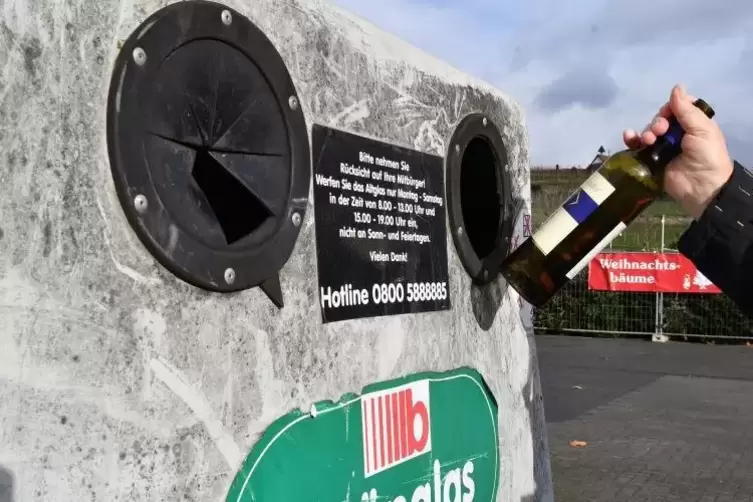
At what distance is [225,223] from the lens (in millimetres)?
1543

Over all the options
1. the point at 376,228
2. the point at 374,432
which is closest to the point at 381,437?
the point at 374,432

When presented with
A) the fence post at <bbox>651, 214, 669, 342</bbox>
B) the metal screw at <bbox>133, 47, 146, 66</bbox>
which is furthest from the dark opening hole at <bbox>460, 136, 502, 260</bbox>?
the fence post at <bbox>651, 214, 669, 342</bbox>

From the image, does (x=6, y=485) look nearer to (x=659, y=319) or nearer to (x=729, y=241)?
(x=729, y=241)

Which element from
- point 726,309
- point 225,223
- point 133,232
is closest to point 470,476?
point 225,223

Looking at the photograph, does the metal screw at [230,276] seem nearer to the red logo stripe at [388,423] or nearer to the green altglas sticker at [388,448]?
the green altglas sticker at [388,448]

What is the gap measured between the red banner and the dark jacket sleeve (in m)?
12.6

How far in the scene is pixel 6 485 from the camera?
1.12 meters

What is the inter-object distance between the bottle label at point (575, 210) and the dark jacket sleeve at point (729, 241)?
12.4 inches

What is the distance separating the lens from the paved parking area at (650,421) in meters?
6.60

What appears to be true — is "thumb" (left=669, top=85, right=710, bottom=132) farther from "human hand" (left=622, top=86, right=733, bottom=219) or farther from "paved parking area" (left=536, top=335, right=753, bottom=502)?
"paved parking area" (left=536, top=335, right=753, bottom=502)

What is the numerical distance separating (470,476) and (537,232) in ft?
2.43

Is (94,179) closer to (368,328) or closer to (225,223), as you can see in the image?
(225,223)

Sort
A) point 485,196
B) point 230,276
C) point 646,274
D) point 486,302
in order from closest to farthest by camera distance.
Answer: point 230,276
point 486,302
point 485,196
point 646,274

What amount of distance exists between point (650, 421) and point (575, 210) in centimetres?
721
